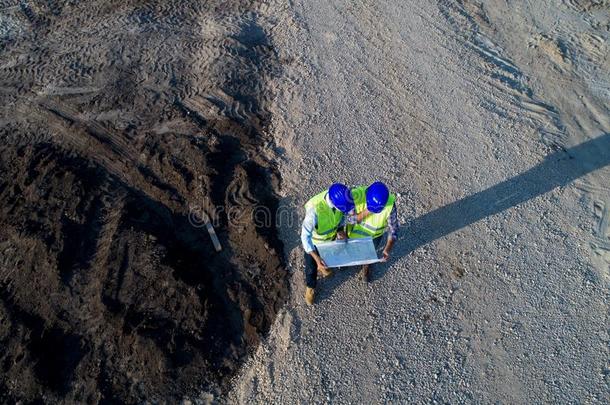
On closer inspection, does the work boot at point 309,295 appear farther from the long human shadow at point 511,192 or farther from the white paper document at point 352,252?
the long human shadow at point 511,192

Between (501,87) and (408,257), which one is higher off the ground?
(501,87)

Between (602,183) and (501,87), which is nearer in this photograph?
(602,183)

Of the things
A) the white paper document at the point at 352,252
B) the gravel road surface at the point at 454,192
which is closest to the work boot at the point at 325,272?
the white paper document at the point at 352,252

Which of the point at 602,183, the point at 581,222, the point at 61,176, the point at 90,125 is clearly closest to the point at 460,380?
the point at 581,222

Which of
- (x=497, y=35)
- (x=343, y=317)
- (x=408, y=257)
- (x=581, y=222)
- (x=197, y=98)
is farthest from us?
(x=497, y=35)

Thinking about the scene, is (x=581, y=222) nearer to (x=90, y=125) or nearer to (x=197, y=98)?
(x=197, y=98)

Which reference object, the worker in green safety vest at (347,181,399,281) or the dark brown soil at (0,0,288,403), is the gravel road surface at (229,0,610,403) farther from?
the worker in green safety vest at (347,181,399,281)
